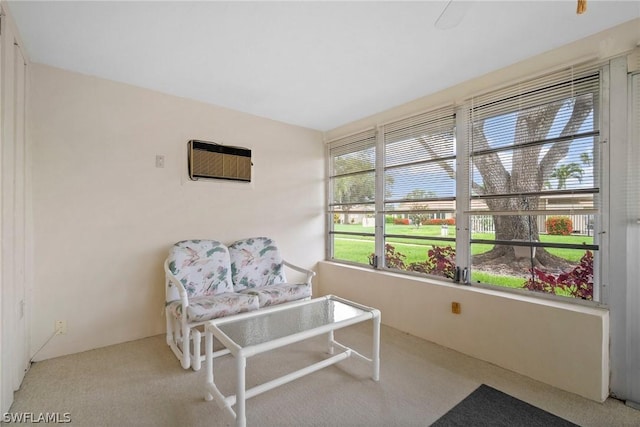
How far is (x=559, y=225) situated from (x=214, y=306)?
8.68 feet

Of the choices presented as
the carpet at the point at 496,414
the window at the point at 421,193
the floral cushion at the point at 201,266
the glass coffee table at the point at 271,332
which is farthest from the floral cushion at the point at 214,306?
the window at the point at 421,193

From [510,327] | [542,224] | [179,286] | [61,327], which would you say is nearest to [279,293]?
[179,286]

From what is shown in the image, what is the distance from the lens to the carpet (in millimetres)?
1653

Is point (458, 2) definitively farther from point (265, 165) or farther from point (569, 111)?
point (265, 165)

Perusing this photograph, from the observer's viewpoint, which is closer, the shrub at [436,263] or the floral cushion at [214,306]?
the floral cushion at [214,306]

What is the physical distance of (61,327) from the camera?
2387mm

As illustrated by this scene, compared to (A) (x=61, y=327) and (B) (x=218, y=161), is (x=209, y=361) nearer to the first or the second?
(A) (x=61, y=327)

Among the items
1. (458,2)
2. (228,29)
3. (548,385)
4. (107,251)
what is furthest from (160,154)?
(548,385)

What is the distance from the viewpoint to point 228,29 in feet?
→ 6.25

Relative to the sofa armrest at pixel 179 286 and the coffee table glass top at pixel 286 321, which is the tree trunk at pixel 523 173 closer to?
the coffee table glass top at pixel 286 321

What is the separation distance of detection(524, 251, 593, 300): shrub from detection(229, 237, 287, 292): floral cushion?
2.31 metres

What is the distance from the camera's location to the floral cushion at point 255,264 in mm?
3002

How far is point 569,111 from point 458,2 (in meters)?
1.46

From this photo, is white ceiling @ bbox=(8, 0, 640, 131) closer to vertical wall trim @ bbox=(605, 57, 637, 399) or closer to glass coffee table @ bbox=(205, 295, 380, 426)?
vertical wall trim @ bbox=(605, 57, 637, 399)
